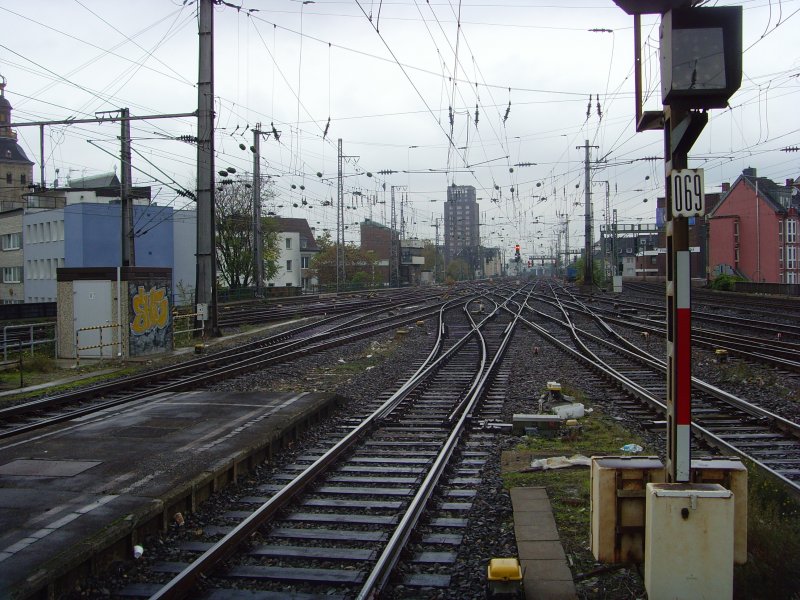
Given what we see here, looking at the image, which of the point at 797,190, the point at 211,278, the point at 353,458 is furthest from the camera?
→ the point at 797,190

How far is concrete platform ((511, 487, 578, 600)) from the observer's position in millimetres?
4602

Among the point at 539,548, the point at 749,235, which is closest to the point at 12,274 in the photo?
the point at 539,548

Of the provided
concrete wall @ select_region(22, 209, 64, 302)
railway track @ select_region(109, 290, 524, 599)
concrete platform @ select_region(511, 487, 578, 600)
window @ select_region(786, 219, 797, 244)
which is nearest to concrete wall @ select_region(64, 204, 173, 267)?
concrete wall @ select_region(22, 209, 64, 302)

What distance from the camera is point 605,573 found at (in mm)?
4895

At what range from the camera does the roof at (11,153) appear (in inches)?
4016

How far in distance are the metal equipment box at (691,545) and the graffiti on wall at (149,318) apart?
1594 centimetres

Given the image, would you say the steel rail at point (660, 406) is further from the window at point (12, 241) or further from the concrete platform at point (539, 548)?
the window at point (12, 241)

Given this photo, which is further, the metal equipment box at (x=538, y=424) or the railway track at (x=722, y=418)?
the metal equipment box at (x=538, y=424)

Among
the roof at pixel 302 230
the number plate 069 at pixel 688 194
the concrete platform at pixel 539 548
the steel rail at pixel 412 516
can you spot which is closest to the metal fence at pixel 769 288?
the steel rail at pixel 412 516

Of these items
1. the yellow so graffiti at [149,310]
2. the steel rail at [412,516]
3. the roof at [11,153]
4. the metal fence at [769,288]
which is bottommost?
the steel rail at [412,516]

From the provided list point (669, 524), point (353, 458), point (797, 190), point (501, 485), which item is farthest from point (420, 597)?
point (797, 190)

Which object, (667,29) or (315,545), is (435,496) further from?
(667,29)

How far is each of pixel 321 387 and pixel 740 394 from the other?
740 cm

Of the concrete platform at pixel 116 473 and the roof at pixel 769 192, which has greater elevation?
the roof at pixel 769 192
